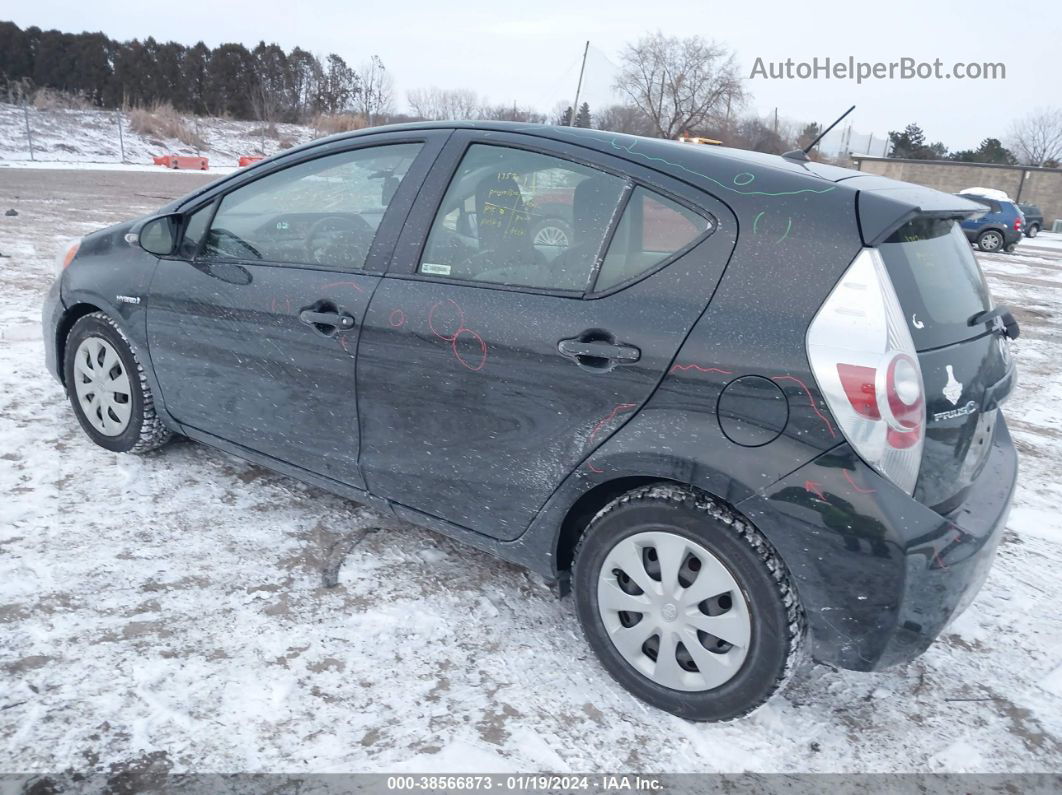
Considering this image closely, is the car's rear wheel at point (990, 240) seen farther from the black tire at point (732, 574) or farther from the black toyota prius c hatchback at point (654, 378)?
the black tire at point (732, 574)

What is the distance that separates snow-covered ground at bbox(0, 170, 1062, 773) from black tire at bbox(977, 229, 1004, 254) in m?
20.3

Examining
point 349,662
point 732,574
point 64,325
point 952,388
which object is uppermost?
point 952,388

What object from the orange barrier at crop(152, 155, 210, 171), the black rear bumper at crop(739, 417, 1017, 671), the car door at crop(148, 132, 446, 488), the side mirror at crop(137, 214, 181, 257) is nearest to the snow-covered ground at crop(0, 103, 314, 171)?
the orange barrier at crop(152, 155, 210, 171)

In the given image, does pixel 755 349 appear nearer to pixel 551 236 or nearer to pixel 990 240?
pixel 551 236

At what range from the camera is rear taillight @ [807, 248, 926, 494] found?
2.08 meters

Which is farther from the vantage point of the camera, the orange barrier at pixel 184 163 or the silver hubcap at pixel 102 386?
the orange barrier at pixel 184 163

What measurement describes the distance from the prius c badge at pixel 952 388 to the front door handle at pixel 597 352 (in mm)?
853

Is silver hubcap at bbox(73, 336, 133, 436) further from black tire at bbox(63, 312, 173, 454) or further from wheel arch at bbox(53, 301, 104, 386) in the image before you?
wheel arch at bbox(53, 301, 104, 386)

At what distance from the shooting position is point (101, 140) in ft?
104

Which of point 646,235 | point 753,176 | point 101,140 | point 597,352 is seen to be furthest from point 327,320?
point 101,140

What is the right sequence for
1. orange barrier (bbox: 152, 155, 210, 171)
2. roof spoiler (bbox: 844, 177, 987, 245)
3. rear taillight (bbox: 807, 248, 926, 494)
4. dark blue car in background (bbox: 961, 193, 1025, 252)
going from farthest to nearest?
1. orange barrier (bbox: 152, 155, 210, 171)
2. dark blue car in background (bbox: 961, 193, 1025, 252)
3. roof spoiler (bbox: 844, 177, 987, 245)
4. rear taillight (bbox: 807, 248, 926, 494)

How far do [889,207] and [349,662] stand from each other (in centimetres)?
216

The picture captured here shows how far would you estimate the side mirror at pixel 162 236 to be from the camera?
3.56 m

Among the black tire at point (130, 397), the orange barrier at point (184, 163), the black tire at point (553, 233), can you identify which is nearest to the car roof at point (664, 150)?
the black tire at point (553, 233)
